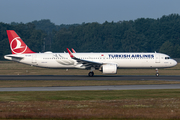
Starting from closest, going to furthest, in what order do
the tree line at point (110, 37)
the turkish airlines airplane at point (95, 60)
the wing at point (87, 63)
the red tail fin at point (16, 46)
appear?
the wing at point (87, 63), the turkish airlines airplane at point (95, 60), the red tail fin at point (16, 46), the tree line at point (110, 37)

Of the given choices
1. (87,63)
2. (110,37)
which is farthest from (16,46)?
(110,37)

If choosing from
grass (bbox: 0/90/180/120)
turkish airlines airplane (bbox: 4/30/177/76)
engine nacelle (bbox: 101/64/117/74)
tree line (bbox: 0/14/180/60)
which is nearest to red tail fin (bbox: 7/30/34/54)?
turkish airlines airplane (bbox: 4/30/177/76)

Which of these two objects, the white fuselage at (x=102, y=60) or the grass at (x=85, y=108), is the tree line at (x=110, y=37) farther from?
the grass at (x=85, y=108)

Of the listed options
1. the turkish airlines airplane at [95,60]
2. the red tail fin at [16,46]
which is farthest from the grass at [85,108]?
the red tail fin at [16,46]

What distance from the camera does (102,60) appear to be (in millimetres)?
44469

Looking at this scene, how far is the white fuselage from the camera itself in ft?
145

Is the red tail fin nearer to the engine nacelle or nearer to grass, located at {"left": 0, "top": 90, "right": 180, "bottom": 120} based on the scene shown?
A: the engine nacelle

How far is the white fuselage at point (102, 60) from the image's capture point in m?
44.2

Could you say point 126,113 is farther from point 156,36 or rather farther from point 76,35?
point 76,35

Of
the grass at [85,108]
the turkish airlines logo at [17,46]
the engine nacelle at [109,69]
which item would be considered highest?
the turkish airlines logo at [17,46]

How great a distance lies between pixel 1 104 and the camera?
17703mm

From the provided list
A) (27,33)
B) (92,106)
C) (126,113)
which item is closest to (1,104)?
(92,106)

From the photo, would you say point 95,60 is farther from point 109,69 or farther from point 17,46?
point 17,46

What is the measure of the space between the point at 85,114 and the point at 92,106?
2.66 m
